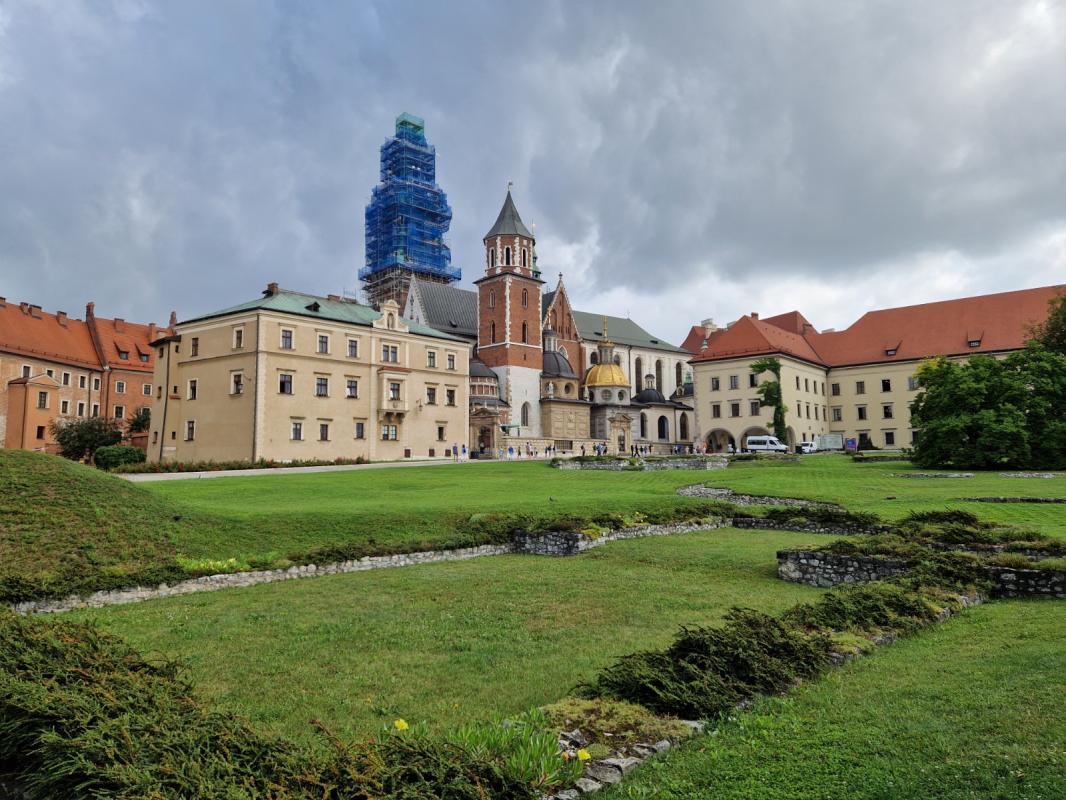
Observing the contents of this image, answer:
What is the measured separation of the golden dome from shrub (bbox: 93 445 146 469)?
49803 mm

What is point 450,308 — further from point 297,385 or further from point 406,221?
point 297,385

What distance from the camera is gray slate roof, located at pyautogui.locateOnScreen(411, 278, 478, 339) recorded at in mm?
80250

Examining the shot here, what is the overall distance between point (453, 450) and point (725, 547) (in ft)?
145

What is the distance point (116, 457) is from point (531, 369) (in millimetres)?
42311

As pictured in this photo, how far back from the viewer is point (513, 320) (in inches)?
3002

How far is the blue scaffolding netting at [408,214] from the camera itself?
9700 cm

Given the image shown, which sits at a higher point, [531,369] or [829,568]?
[531,369]

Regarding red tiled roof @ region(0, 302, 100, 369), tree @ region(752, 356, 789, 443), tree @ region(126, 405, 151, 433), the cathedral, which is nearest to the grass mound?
the cathedral

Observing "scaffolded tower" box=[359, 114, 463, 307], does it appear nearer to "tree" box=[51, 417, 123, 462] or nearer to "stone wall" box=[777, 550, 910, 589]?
"tree" box=[51, 417, 123, 462]

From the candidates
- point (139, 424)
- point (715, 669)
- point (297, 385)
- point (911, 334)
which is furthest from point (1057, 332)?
point (139, 424)

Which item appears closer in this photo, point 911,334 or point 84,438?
point 84,438

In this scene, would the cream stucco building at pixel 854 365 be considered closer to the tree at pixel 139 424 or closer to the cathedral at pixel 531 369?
the cathedral at pixel 531 369

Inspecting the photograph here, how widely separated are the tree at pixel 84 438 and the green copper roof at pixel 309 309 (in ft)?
33.7

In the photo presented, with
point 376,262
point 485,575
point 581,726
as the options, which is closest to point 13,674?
point 581,726
